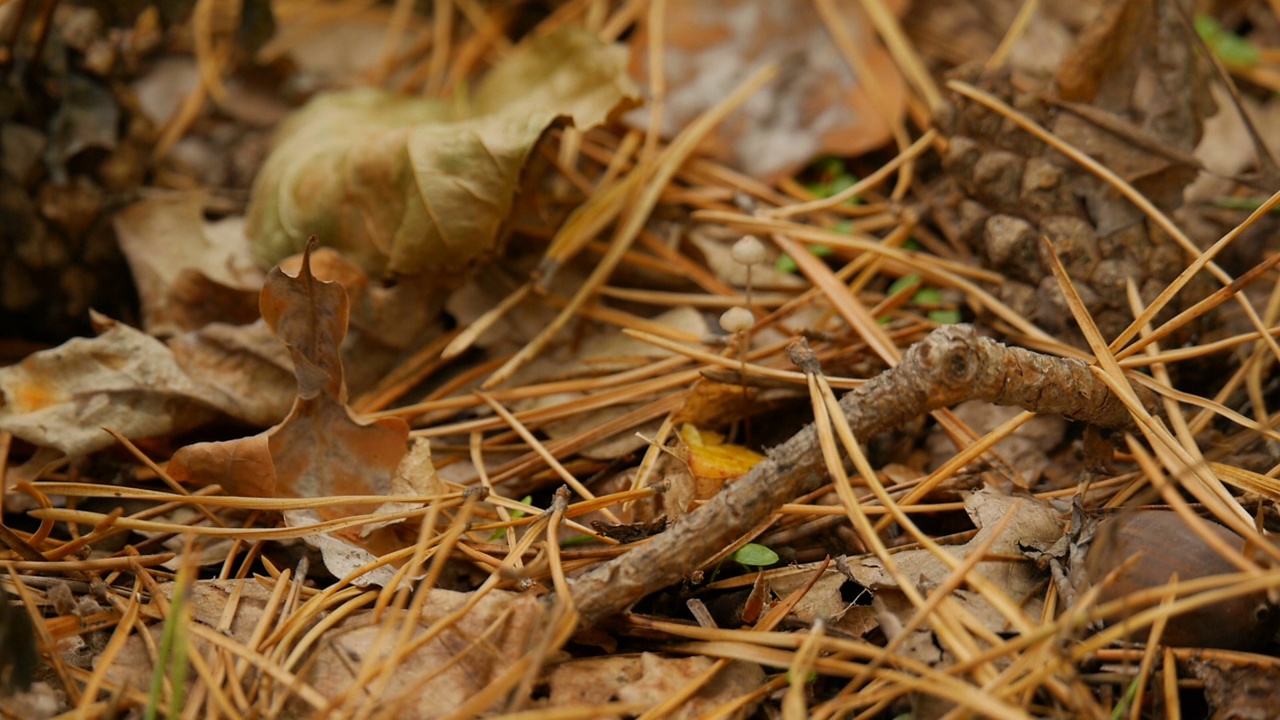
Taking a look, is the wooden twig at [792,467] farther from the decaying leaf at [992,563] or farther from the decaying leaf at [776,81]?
the decaying leaf at [776,81]

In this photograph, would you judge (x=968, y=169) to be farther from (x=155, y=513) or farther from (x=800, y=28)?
(x=155, y=513)

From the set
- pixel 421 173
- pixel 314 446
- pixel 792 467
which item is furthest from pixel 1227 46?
pixel 314 446

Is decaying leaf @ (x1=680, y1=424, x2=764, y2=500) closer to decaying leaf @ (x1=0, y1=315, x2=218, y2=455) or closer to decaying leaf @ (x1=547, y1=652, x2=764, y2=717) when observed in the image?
decaying leaf @ (x1=547, y1=652, x2=764, y2=717)

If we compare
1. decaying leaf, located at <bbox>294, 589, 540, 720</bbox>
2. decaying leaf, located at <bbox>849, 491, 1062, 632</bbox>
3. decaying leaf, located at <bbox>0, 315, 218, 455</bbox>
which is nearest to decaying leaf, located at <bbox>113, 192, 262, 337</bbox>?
decaying leaf, located at <bbox>0, 315, 218, 455</bbox>

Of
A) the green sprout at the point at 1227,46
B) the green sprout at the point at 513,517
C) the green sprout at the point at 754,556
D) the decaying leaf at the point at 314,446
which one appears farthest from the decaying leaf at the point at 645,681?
the green sprout at the point at 1227,46

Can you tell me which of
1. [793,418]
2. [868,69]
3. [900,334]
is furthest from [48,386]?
[868,69]

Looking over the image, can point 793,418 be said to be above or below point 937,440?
above
